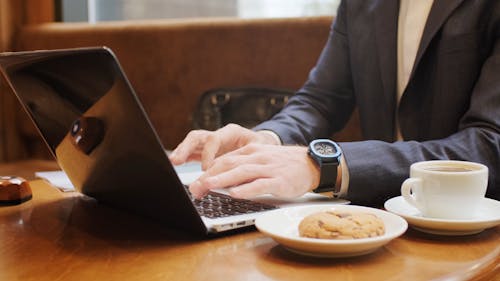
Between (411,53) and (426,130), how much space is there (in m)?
0.18

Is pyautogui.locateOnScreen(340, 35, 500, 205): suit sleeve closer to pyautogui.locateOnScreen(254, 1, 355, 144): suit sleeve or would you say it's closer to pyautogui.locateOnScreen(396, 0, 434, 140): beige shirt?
pyautogui.locateOnScreen(396, 0, 434, 140): beige shirt

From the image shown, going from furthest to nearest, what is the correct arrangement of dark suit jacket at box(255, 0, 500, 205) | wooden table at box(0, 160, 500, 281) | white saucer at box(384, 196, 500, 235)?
1. dark suit jacket at box(255, 0, 500, 205)
2. white saucer at box(384, 196, 500, 235)
3. wooden table at box(0, 160, 500, 281)

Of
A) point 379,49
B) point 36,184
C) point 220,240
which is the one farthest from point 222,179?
point 379,49

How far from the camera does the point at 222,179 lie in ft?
2.64

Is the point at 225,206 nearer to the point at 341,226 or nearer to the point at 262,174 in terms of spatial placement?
the point at 262,174

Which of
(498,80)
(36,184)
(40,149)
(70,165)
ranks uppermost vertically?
(498,80)

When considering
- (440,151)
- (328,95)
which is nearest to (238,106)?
(328,95)

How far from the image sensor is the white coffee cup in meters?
0.72

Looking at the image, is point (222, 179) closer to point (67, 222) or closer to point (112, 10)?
point (67, 222)

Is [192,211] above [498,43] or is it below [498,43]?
below

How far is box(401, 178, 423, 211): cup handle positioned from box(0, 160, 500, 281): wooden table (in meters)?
0.04

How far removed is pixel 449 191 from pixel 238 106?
1299 mm

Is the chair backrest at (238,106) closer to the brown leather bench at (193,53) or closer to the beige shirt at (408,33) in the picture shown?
the brown leather bench at (193,53)

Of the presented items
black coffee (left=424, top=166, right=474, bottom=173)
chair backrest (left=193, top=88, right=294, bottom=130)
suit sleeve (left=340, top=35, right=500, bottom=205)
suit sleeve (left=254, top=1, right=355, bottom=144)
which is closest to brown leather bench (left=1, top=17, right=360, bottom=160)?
chair backrest (left=193, top=88, right=294, bottom=130)
